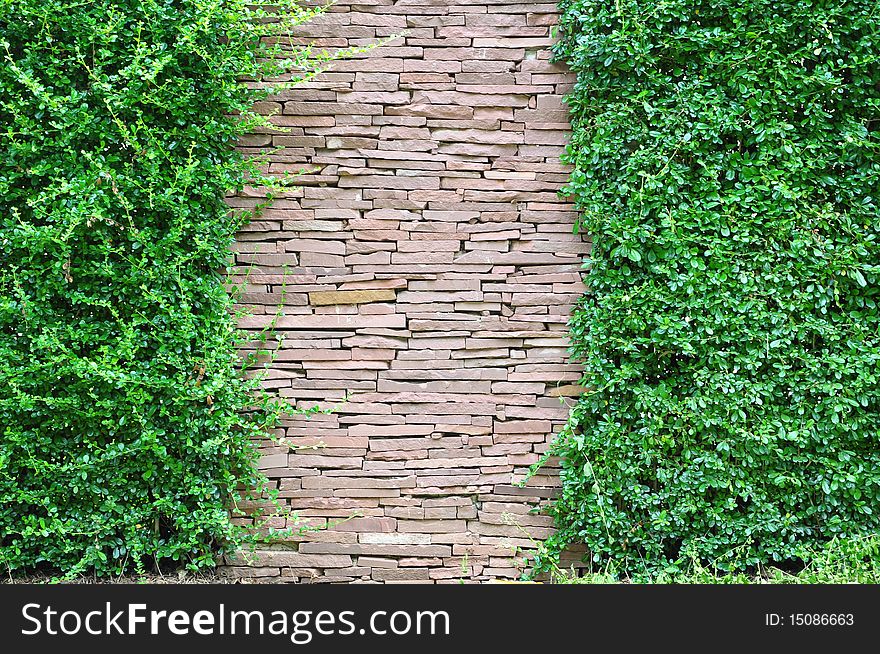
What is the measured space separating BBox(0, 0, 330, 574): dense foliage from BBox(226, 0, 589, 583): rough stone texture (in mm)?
323

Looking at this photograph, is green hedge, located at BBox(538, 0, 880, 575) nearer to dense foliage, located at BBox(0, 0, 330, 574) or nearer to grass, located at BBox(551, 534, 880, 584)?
grass, located at BBox(551, 534, 880, 584)

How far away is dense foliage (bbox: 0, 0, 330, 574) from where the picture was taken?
313 centimetres

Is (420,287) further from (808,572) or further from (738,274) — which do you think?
(808,572)

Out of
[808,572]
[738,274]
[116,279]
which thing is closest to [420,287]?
[116,279]

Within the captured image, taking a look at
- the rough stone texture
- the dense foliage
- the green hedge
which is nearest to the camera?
the dense foliage

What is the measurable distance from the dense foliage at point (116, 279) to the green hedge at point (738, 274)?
168 centimetres

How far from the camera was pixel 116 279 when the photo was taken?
3219 mm

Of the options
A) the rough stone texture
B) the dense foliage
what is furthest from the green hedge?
the dense foliage

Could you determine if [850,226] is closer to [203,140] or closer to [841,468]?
[841,468]

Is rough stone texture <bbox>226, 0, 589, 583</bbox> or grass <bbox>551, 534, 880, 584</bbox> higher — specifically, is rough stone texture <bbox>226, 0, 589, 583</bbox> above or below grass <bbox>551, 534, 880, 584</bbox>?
above

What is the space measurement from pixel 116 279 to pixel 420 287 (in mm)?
1444

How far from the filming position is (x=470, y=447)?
3551mm

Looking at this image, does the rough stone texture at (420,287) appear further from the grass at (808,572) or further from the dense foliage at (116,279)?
the grass at (808,572)

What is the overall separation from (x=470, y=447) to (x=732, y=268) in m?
1.56
